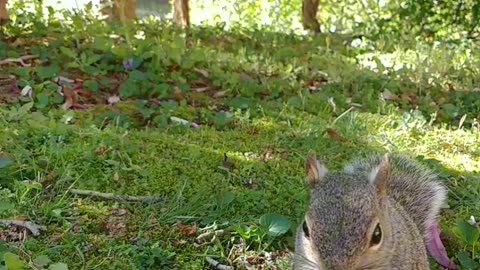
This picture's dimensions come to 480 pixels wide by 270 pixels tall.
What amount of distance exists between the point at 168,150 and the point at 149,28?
2.72 m

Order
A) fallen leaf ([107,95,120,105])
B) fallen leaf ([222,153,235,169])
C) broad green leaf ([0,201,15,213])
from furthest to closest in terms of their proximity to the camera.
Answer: fallen leaf ([107,95,120,105]), fallen leaf ([222,153,235,169]), broad green leaf ([0,201,15,213])

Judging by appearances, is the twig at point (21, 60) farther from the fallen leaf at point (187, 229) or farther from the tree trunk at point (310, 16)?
the tree trunk at point (310, 16)

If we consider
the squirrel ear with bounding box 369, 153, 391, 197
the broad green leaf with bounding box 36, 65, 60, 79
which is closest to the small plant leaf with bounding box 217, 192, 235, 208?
the squirrel ear with bounding box 369, 153, 391, 197

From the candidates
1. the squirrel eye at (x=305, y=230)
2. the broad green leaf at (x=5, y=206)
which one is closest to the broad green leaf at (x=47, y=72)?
the broad green leaf at (x=5, y=206)

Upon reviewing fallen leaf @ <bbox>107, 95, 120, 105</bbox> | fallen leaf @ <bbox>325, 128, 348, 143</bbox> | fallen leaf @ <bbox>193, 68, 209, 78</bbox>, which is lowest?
fallen leaf @ <bbox>193, 68, 209, 78</bbox>

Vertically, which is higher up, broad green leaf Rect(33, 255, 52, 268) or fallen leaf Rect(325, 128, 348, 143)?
broad green leaf Rect(33, 255, 52, 268)

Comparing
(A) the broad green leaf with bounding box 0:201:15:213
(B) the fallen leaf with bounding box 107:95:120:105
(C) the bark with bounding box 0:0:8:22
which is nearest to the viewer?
(A) the broad green leaf with bounding box 0:201:15:213

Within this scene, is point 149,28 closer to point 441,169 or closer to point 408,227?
point 441,169

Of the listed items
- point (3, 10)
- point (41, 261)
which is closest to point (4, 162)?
point (41, 261)

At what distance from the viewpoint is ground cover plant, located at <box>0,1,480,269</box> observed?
2363 mm

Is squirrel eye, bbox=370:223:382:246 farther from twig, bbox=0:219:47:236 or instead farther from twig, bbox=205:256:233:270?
twig, bbox=0:219:47:236

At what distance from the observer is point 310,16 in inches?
307

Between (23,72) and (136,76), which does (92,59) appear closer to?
(136,76)

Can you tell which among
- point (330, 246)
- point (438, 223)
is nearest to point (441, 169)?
point (438, 223)
